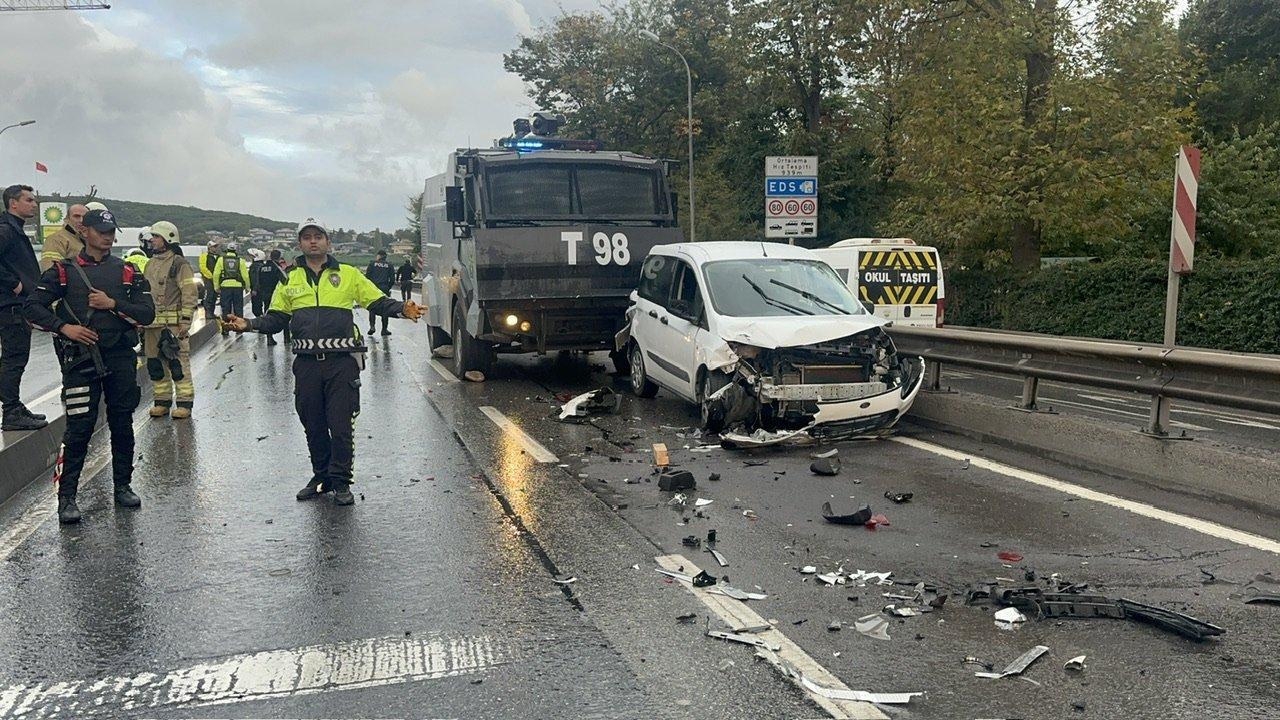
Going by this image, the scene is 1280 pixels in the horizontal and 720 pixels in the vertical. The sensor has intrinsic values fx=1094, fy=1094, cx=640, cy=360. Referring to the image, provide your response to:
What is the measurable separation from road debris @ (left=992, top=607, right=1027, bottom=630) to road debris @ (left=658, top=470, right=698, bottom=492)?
9.87 ft

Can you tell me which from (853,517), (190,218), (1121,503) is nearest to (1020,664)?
(853,517)

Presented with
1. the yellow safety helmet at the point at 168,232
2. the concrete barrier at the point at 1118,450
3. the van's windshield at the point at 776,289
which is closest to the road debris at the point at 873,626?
the concrete barrier at the point at 1118,450

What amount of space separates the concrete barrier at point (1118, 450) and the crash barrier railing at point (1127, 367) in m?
0.21

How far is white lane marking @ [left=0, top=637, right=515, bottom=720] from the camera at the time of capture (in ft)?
13.4

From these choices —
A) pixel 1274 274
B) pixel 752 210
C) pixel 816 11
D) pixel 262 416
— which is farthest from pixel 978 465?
pixel 752 210

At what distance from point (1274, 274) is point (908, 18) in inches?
414

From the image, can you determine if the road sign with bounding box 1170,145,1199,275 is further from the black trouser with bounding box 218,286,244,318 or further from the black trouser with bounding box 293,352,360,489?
the black trouser with bounding box 218,286,244,318

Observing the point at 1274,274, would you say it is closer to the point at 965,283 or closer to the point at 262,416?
the point at 965,283

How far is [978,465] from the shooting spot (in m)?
8.38

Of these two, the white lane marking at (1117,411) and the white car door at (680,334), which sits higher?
the white car door at (680,334)

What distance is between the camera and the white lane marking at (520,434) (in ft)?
29.6

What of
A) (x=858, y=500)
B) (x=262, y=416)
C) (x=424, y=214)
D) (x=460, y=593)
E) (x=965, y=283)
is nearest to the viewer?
(x=460, y=593)

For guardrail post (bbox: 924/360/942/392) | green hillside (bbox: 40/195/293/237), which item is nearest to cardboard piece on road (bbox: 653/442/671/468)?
guardrail post (bbox: 924/360/942/392)

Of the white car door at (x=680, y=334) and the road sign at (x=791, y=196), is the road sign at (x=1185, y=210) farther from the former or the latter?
the road sign at (x=791, y=196)
